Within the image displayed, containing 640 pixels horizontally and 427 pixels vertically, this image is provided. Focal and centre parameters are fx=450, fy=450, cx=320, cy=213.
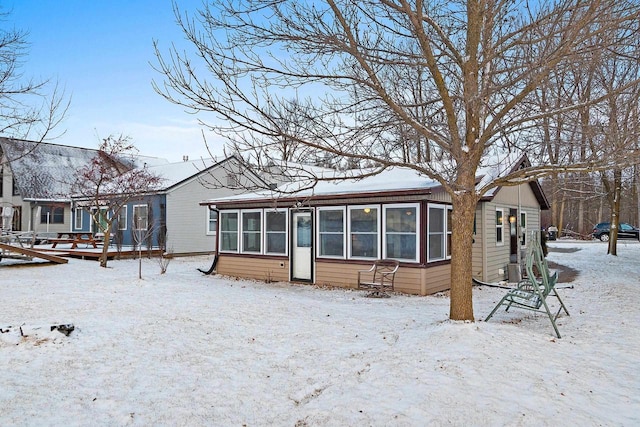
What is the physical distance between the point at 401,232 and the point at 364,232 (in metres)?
1.00

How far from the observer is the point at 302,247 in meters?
12.2

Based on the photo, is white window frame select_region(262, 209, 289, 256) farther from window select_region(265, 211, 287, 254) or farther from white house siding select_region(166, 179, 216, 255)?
white house siding select_region(166, 179, 216, 255)

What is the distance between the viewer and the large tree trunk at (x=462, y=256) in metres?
6.37

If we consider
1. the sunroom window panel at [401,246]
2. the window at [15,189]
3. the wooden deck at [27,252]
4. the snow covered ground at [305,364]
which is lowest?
the snow covered ground at [305,364]

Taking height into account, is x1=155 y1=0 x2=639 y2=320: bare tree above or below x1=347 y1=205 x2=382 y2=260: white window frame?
above

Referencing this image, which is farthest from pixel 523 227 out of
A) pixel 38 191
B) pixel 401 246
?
pixel 38 191

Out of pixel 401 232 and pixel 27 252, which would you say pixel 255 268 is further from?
pixel 27 252

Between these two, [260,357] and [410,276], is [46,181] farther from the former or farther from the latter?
[260,357]

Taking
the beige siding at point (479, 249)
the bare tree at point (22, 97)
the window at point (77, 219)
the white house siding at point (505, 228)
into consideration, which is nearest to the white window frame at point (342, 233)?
the beige siding at point (479, 249)

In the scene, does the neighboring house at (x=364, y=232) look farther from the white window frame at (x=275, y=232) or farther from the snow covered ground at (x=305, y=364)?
the snow covered ground at (x=305, y=364)

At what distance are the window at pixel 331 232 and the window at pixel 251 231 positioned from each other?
2.14m

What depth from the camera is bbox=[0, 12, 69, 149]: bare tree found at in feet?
27.4

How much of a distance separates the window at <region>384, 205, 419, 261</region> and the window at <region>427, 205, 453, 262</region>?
34cm

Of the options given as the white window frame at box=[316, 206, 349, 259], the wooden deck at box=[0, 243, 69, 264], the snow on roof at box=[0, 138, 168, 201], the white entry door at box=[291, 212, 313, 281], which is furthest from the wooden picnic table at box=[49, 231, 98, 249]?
the white window frame at box=[316, 206, 349, 259]
